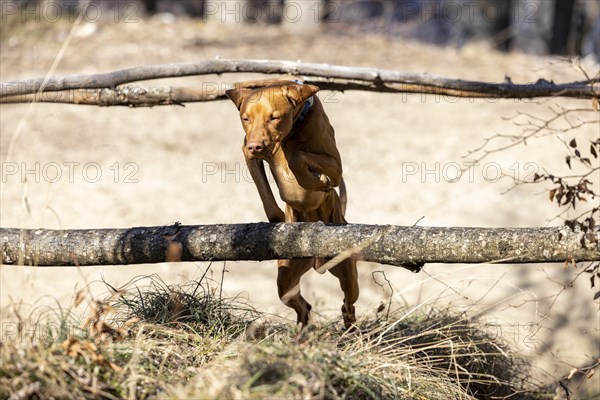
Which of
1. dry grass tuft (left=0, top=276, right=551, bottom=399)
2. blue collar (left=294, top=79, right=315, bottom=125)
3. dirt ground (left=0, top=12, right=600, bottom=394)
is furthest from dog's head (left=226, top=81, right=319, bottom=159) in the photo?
dirt ground (left=0, top=12, right=600, bottom=394)

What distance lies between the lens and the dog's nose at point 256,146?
4051 millimetres

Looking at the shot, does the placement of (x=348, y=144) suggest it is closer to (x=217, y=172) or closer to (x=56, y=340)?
(x=217, y=172)

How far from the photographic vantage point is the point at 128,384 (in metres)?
3.43

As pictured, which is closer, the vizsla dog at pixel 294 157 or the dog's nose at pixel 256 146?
the dog's nose at pixel 256 146

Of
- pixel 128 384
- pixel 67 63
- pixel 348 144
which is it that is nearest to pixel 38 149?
pixel 67 63

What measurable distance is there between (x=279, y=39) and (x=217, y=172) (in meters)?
4.19

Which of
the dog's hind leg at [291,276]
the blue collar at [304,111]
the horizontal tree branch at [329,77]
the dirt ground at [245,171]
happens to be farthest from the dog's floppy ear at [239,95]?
the dirt ground at [245,171]

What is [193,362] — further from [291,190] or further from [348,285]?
[348,285]

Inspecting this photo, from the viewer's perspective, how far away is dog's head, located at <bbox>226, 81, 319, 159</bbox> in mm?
4105

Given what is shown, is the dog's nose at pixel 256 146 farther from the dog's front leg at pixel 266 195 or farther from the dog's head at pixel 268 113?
the dog's front leg at pixel 266 195

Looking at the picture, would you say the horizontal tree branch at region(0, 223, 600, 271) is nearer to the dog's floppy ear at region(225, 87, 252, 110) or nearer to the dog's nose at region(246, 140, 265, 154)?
the dog's nose at region(246, 140, 265, 154)

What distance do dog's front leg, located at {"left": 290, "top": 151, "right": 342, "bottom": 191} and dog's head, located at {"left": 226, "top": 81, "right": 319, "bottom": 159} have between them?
20cm

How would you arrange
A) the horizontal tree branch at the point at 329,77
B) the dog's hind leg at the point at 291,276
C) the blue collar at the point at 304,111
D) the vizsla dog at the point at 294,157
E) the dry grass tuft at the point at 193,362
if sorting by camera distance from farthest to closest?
1. the horizontal tree branch at the point at 329,77
2. the dog's hind leg at the point at 291,276
3. the blue collar at the point at 304,111
4. the vizsla dog at the point at 294,157
5. the dry grass tuft at the point at 193,362

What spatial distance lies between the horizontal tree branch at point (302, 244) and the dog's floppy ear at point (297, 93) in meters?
0.64
